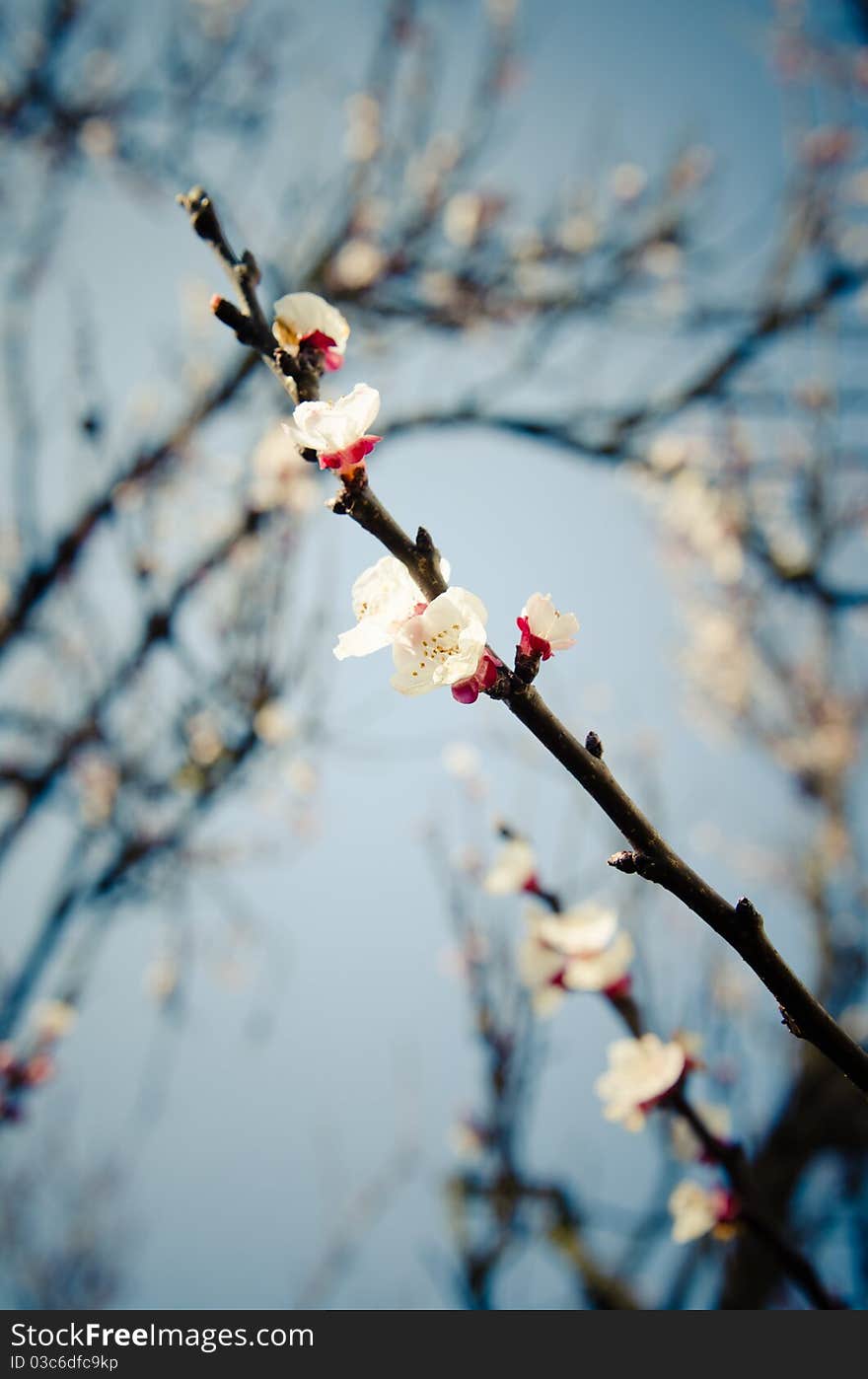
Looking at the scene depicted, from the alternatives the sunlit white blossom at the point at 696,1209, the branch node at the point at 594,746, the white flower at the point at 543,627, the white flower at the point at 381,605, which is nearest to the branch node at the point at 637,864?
the branch node at the point at 594,746

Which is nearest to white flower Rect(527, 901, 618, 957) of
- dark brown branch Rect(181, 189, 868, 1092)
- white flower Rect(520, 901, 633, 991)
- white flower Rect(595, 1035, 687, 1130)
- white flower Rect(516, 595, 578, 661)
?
white flower Rect(520, 901, 633, 991)

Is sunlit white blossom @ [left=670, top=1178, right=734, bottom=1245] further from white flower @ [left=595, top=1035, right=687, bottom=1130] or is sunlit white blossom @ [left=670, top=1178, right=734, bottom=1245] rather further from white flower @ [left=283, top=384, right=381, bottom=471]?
white flower @ [left=283, top=384, right=381, bottom=471]

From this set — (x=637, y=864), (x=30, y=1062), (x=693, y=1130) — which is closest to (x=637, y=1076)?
(x=693, y=1130)

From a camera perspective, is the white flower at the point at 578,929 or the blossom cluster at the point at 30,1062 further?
the blossom cluster at the point at 30,1062

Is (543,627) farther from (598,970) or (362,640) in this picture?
(598,970)

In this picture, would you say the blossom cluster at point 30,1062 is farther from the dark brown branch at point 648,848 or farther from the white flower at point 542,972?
the dark brown branch at point 648,848

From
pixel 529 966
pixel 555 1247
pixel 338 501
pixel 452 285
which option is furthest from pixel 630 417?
pixel 555 1247

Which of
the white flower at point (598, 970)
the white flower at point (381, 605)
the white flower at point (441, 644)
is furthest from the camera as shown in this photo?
the white flower at point (598, 970)
